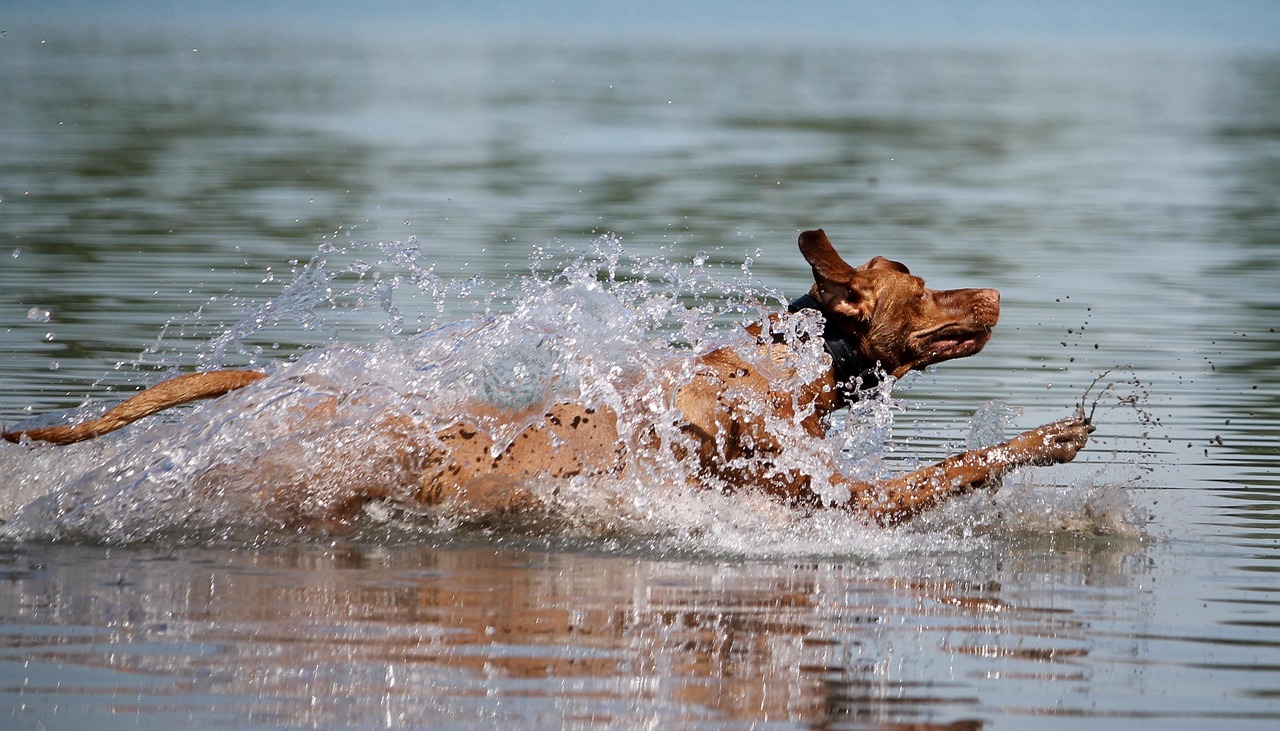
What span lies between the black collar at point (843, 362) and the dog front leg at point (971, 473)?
1.46 ft

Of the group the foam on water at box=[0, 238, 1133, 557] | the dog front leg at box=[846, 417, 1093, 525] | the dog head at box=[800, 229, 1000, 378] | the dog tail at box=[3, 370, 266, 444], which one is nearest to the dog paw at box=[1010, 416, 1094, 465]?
the dog front leg at box=[846, 417, 1093, 525]

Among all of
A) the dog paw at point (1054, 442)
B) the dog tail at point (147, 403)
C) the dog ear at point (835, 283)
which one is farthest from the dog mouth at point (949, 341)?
the dog tail at point (147, 403)

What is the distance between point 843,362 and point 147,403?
292 cm

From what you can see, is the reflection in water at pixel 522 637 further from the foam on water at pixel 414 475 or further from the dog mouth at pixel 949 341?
the dog mouth at pixel 949 341

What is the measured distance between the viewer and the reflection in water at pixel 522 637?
18.1 ft

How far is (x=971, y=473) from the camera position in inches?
312

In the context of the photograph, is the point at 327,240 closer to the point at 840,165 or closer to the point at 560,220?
the point at 560,220

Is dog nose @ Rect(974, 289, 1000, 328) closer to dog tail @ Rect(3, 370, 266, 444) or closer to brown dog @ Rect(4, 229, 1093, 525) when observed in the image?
brown dog @ Rect(4, 229, 1093, 525)

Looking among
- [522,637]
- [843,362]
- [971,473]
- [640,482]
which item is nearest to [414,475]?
[640,482]

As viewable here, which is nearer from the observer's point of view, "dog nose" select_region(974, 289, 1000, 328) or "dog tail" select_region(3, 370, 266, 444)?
"dog tail" select_region(3, 370, 266, 444)

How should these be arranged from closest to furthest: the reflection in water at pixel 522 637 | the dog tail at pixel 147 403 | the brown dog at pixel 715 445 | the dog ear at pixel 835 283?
1. the reflection in water at pixel 522 637
2. the dog tail at pixel 147 403
3. the brown dog at pixel 715 445
4. the dog ear at pixel 835 283

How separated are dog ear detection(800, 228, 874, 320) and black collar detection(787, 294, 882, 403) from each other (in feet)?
0.22

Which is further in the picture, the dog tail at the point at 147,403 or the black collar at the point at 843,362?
the black collar at the point at 843,362

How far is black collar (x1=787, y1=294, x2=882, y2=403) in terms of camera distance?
8.07m
